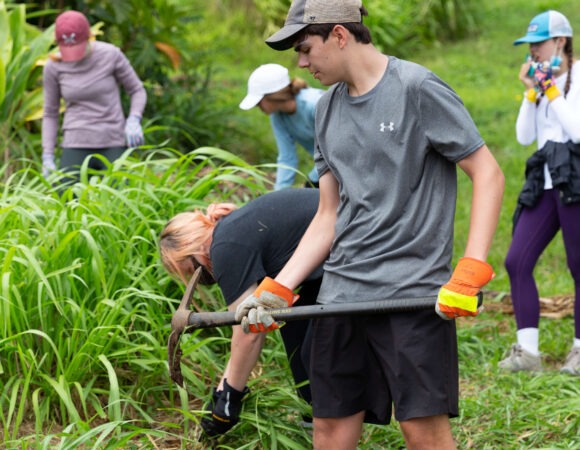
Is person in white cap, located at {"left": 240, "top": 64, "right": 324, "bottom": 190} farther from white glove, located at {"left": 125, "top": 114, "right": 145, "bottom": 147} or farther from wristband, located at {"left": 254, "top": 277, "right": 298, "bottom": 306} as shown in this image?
wristband, located at {"left": 254, "top": 277, "right": 298, "bottom": 306}

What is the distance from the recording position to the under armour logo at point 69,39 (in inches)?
221

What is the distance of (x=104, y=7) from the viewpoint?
809 cm

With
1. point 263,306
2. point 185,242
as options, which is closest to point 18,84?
point 185,242

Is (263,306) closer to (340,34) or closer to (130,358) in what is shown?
(340,34)

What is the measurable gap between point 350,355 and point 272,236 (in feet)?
2.19

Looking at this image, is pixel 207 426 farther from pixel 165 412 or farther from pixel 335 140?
pixel 335 140

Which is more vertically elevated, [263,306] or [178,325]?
[263,306]

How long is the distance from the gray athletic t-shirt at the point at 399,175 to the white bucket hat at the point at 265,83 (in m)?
1.96

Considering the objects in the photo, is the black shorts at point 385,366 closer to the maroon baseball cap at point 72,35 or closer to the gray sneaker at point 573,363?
the gray sneaker at point 573,363

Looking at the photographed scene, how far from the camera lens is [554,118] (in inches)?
177

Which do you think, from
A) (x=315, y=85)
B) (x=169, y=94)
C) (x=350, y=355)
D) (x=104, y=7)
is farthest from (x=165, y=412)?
(x=315, y=85)

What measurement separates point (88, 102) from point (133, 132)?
323 millimetres

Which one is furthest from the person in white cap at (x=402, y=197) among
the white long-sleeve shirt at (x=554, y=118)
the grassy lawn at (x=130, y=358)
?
the white long-sleeve shirt at (x=554, y=118)

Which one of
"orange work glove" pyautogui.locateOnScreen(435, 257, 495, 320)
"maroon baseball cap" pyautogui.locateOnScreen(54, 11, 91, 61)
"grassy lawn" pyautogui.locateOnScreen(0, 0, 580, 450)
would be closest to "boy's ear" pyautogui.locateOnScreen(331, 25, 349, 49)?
"orange work glove" pyautogui.locateOnScreen(435, 257, 495, 320)
